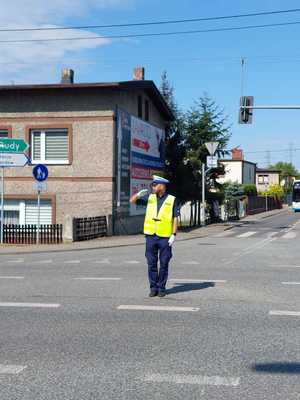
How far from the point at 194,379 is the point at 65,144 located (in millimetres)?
21476

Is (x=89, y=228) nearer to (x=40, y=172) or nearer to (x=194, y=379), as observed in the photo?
(x=40, y=172)

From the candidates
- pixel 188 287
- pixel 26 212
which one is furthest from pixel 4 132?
pixel 188 287

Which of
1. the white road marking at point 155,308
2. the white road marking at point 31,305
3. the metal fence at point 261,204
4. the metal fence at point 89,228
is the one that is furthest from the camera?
the metal fence at point 261,204

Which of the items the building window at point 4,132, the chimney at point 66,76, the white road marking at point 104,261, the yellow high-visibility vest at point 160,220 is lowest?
the white road marking at point 104,261

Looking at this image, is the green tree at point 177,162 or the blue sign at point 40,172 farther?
the green tree at point 177,162

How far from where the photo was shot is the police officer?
370 inches

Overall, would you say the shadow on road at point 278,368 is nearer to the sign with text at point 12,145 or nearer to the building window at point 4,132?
the sign with text at point 12,145

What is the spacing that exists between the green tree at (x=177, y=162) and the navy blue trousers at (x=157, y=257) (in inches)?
884

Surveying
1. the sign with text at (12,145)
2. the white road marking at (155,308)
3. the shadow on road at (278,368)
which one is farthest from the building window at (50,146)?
the shadow on road at (278,368)

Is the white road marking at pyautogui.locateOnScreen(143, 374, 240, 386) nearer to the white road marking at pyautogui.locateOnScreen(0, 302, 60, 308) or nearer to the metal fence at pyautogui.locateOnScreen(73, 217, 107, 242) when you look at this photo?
the white road marking at pyautogui.locateOnScreen(0, 302, 60, 308)

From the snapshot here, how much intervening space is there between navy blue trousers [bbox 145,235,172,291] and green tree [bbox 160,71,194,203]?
2246 cm

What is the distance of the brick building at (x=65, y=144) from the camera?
2559cm

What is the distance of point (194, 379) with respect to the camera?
5301mm

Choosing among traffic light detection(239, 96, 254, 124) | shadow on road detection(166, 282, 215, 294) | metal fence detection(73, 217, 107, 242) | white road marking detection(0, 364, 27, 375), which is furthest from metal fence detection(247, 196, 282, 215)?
white road marking detection(0, 364, 27, 375)
